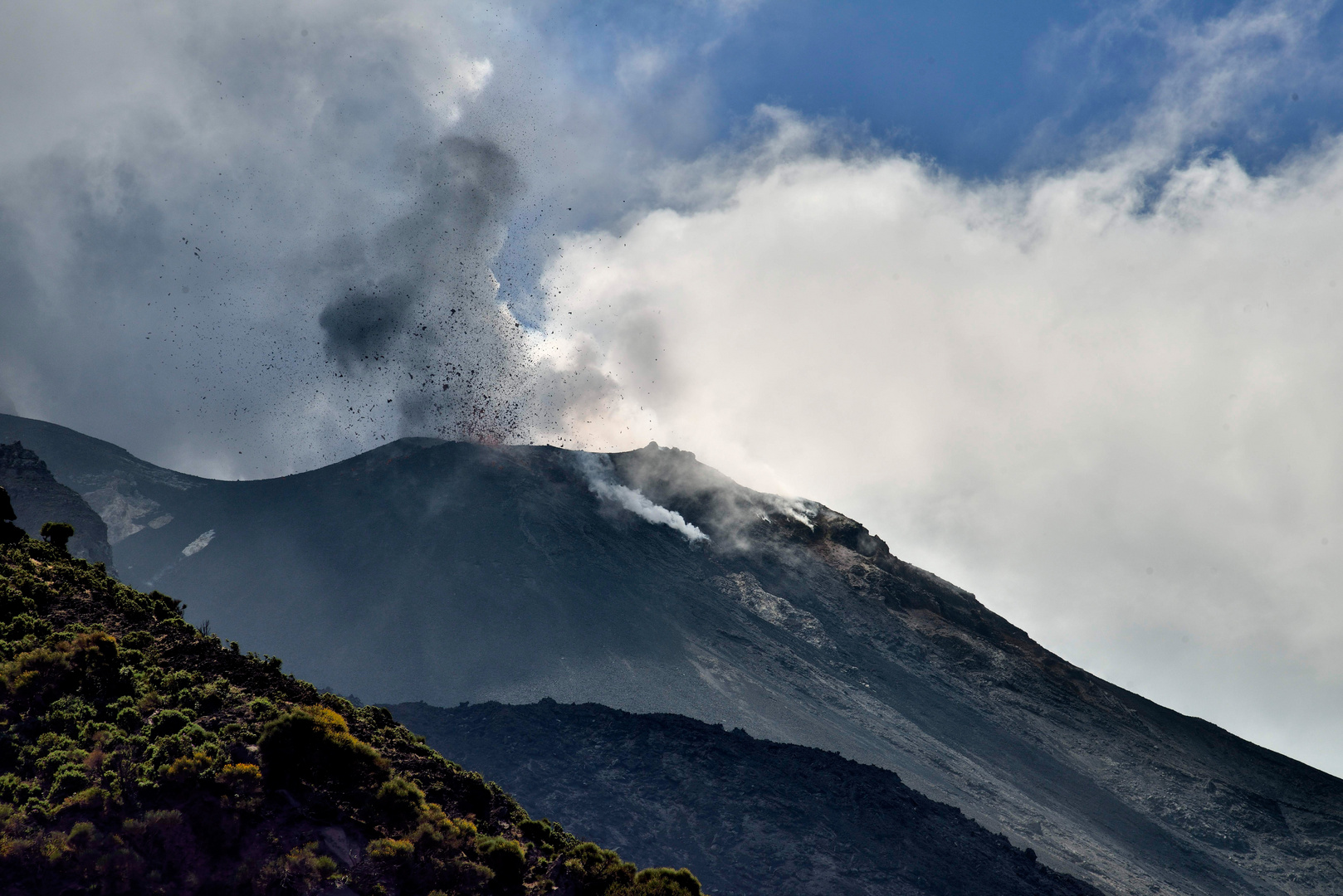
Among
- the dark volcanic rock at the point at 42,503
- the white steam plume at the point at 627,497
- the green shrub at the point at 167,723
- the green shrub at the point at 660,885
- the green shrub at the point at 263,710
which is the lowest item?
the dark volcanic rock at the point at 42,503

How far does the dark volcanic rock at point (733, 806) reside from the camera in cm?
6325

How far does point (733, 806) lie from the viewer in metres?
71.0

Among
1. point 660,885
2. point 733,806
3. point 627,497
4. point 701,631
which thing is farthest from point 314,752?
point 627,497

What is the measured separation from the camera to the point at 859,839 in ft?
222

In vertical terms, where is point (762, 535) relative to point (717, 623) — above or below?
above

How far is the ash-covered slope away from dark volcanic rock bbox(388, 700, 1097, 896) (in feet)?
25.6

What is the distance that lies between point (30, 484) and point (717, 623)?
288ft

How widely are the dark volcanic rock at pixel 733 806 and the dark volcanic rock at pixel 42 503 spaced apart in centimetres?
4359

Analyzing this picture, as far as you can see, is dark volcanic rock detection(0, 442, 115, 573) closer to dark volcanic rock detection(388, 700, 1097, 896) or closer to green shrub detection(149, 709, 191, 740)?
dark volcanic rock detection(388, 700, 1097, 896)

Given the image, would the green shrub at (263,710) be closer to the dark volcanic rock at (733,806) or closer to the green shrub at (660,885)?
the green shrub at (660,885)

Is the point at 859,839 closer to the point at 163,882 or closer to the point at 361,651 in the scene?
the point at 163,882

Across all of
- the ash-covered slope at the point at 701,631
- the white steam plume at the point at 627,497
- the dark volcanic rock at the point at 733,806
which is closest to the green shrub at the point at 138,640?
the dark volcanic rock at the point at 733,806

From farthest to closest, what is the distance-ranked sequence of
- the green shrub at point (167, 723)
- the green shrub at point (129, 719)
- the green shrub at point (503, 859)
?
the green shrub at point (503, 859) < the green shrub at point (129, 719) < the green shrub at point (167, 723)

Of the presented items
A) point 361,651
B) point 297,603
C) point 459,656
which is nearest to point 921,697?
point 459,656
